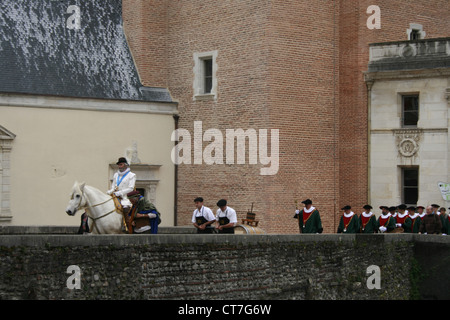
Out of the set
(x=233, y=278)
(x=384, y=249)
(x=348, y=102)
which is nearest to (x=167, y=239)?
(x=233, y=278)

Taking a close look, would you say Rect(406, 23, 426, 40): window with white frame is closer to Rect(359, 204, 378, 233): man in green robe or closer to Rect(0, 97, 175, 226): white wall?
Rect(359, 204, 378, 233): man in green robe

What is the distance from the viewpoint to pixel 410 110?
3200 centimetres

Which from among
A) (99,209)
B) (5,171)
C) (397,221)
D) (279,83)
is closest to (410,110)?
(279,83)

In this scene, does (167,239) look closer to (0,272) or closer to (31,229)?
(0,272)

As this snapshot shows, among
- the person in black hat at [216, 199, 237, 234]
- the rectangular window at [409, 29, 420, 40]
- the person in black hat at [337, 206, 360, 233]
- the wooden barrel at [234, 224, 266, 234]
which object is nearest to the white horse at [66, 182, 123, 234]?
the person in black hat at [216, 199, 237, 234]

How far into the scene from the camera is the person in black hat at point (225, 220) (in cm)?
2272

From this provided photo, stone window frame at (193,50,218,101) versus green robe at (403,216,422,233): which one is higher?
stone window frame at (193,50,218,101)

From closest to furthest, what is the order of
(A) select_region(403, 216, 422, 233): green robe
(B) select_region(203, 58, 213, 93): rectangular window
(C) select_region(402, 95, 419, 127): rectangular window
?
(A) select_region(403, 216, 422, 233): green robe < (C) select_region(402, 95, 419, 127): rectangular window < (B) select_region(203, 58, 213, 93): rectangular window

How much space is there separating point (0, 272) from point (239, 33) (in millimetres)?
16794

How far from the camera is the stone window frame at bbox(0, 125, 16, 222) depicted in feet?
96.3

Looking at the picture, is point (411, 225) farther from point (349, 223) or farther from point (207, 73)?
point (207, 73)

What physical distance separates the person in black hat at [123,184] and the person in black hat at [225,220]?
258 centimetres

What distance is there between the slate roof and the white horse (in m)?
9.83

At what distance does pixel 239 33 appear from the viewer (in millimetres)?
31422
